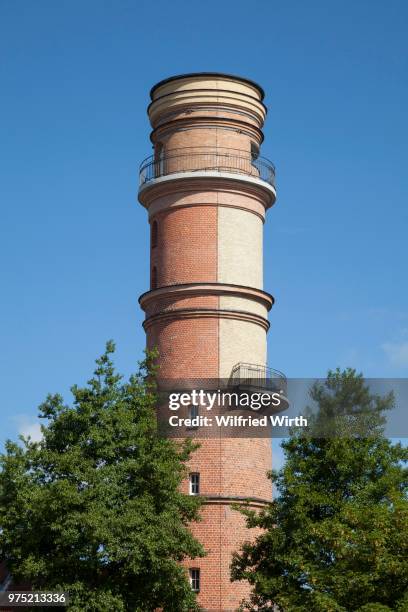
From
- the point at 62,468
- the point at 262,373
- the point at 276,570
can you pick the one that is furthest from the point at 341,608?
the point at 262,373

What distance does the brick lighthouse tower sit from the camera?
44656 mm

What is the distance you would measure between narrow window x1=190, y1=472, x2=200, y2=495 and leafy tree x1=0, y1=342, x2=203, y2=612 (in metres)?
5.85

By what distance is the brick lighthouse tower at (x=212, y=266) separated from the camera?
44656 millimetres

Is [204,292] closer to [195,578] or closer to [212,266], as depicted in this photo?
[212,266]

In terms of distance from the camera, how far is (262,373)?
154 ft

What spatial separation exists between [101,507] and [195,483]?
971 cm

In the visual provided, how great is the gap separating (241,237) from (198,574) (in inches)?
550

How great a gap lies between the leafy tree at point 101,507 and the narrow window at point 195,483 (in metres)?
5.85

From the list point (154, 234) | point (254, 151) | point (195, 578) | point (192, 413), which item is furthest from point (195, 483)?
point (254, 151)

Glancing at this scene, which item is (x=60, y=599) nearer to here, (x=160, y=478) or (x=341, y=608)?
(x=160, y=478)

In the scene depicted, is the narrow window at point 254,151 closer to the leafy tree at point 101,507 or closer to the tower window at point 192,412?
the tower window at point 192,412

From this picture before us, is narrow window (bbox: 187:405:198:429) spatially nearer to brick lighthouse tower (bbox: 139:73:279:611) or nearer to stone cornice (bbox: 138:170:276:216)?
brick lighthouse tower (bbox: 139:73:279:611)

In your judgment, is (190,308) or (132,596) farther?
(190,308)

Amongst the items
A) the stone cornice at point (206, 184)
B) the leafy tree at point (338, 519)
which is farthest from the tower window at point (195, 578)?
the stone cornice at point (206, 184)
